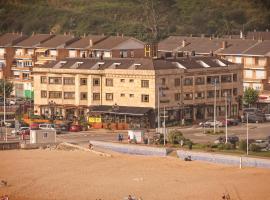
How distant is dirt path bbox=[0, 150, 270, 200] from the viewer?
43.1m

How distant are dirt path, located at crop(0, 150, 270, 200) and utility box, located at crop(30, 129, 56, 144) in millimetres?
3522

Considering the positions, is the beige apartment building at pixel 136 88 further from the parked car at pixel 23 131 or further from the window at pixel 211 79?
the parked car at pixel 23 131

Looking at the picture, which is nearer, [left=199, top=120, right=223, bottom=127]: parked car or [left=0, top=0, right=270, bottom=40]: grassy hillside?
[left=199, top=120, right=223, bottom=127]: parked car

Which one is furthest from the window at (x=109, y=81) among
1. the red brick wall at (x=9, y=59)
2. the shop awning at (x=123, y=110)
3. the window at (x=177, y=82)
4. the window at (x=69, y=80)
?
the red brick wall at (x=9, y=59)

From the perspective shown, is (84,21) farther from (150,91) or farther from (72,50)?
(150,91)

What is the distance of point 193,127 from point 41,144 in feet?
29.3

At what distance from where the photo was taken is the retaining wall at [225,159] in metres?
47.8

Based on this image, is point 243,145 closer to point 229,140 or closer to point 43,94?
point 229,140

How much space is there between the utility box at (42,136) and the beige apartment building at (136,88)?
19.6 feet

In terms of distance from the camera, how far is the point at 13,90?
253ft

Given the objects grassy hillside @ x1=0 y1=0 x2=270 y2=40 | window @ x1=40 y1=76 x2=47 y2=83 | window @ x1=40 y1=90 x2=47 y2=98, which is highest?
grassy hillside @ x1=0 y1=0 x2=270 y2=40

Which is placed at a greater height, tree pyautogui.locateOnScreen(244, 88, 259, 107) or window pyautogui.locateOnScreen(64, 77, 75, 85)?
window pyautogui.locateOnScreen(64, 77, 75, 85)

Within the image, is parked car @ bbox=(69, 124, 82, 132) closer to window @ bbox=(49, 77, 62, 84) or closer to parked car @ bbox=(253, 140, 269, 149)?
window @ bbox=(49, 77, 62, 84)

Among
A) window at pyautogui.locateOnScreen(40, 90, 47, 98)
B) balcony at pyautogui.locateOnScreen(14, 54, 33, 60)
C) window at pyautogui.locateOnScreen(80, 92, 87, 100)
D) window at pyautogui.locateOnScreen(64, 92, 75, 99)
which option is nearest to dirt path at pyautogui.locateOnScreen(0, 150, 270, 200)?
window at pyautogui.locateOnScreen(80, 92, 87, 100)
